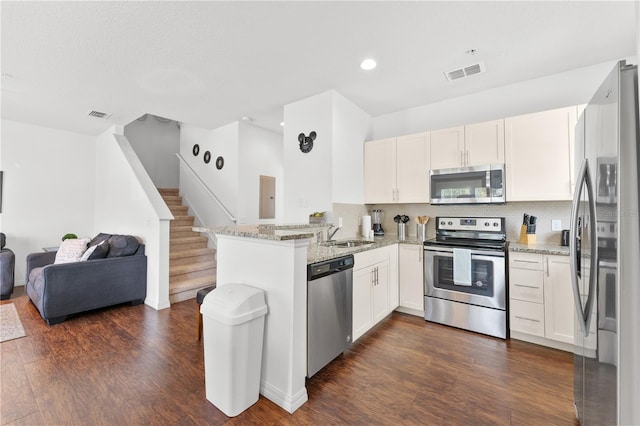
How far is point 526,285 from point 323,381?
212 centimetres

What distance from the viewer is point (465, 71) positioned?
2998 millimetres

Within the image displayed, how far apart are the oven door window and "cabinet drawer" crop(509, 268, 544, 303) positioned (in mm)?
182

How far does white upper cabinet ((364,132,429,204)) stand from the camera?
11.6 feet

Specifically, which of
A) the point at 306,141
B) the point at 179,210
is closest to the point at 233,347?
the point at 306,141

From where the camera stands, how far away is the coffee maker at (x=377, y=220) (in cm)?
402

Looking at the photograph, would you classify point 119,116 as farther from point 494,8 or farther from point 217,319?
point 494,8

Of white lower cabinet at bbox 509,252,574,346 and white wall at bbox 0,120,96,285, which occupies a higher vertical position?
white wall at bbox 0,120,96,285

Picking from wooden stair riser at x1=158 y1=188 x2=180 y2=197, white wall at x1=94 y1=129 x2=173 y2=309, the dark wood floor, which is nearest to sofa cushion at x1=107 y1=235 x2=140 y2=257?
white wall at x1=94 y1=129 x2=173 y2=309

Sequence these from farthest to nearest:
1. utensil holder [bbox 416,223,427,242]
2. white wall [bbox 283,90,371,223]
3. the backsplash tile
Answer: utensil holder [bbox 416,223,427,242] < white wall [bbox 283,90,371,223] < the backsplash tile

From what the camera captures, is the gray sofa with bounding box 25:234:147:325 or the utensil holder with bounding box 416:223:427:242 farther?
the utensil holder with bounding box 416:223:427:242

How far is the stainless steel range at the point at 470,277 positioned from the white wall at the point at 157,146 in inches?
239

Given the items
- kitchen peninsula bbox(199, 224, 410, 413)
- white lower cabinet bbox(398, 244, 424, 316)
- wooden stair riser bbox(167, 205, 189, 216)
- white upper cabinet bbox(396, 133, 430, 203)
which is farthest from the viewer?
wooden stair riser bbox(167, 205, 189, 216)

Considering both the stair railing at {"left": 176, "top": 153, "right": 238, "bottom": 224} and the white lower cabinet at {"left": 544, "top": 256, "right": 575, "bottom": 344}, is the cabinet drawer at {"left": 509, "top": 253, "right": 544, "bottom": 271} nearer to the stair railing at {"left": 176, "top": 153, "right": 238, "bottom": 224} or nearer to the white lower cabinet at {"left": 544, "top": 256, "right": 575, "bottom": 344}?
the white lower cabinet at {"left": 544, "top": 256, "right": 575, "bottom": 344}

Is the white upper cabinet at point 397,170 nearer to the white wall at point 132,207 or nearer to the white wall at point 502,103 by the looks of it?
the white wall at point 502,103
